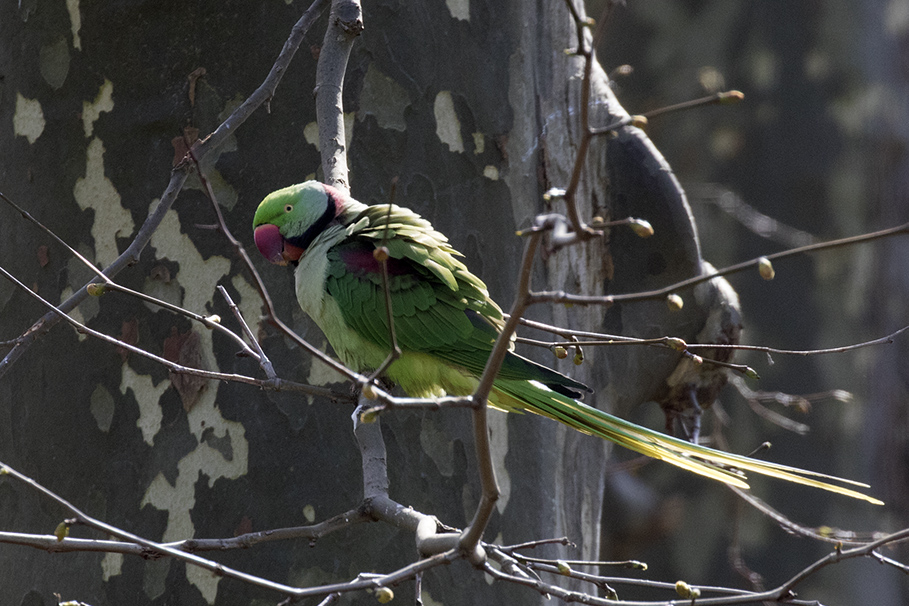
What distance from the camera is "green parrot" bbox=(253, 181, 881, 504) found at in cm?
181

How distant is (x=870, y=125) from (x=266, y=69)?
14.3 ft

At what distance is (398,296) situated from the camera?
1.88 meters

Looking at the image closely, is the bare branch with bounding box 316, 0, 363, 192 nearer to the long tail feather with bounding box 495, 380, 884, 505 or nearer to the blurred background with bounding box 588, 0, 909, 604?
the long tail feather with bounding box 495, 380, 884, 505

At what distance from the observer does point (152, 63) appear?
2012 millimetres

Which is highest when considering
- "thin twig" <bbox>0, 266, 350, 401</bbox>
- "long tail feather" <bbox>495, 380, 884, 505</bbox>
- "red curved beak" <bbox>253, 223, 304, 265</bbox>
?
"red curved beak" <bbox>253, 223, 304, 265</bbox>

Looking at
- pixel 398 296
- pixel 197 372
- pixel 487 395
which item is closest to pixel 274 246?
pixel 398 296

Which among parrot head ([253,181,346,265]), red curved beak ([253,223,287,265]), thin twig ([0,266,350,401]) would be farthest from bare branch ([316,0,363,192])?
thin twig ([0,266,350,401])

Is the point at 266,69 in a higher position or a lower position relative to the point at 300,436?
higher

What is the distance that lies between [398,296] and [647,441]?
2.18ft

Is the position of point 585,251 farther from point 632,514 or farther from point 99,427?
point 632,514

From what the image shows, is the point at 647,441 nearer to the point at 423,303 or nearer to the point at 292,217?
the point at 423,303

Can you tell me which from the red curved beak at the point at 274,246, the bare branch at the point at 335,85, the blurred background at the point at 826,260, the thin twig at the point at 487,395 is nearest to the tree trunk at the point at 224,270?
the red curved beak at the point at 274,246

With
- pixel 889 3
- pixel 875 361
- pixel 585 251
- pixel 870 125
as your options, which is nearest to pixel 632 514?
pixel 875 361

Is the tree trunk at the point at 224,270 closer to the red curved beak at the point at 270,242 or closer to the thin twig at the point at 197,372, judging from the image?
the red curved beak at the point at 270,242
